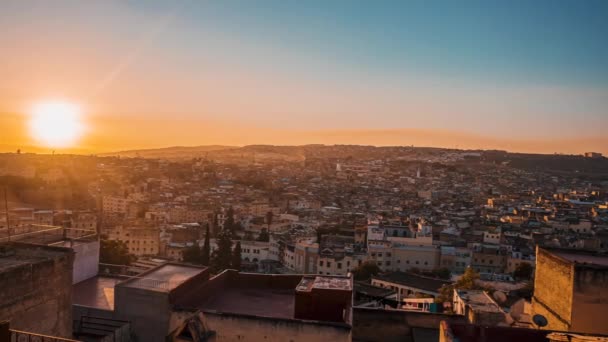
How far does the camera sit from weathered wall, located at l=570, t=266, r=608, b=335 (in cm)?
850

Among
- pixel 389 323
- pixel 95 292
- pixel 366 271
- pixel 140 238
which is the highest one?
pixel 95 292

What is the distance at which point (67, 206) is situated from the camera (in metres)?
59.7

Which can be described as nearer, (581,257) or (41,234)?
(581,257)

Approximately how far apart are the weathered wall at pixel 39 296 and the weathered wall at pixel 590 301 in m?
7.76

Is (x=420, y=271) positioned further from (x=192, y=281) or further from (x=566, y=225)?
(x=192, y=281)

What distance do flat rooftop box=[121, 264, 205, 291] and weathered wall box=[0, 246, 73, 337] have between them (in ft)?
4.39

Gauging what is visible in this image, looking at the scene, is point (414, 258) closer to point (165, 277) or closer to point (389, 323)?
point (389, 323)

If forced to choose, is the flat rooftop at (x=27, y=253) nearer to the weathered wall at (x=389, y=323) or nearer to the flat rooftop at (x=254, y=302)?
the flat rooftop at (x=254, y=302)

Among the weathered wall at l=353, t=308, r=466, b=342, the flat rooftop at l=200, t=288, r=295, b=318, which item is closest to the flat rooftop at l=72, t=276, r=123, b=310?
the flat rooftop at l=200, t=288, r=295, b=318

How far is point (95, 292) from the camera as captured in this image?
10.3 metres

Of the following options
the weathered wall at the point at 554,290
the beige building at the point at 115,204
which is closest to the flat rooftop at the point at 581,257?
the weathered wall at the point at 554,290

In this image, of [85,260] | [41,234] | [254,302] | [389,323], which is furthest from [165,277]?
[389,323]

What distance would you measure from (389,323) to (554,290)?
3294 mm

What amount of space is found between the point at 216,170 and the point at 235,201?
156 ft
